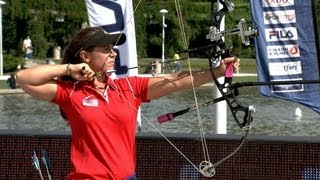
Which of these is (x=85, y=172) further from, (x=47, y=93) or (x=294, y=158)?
(x=294, y=158)

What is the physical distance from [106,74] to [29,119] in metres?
15.4

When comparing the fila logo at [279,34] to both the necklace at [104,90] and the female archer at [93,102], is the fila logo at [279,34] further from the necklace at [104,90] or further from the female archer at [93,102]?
the necklace at [104,90]

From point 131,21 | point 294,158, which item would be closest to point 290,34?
point 131,21

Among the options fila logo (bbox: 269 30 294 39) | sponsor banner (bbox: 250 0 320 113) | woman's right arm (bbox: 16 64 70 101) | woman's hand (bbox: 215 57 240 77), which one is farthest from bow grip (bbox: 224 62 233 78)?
fila logo (bbox: 269 30 294 39)

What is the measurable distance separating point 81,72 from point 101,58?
0.16 metres

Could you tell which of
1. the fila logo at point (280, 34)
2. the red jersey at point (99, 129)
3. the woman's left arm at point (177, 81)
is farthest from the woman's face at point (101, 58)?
the fila logo at point (280, 34)

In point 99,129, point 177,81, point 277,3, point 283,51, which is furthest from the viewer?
point 283,51

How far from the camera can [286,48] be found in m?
8.05

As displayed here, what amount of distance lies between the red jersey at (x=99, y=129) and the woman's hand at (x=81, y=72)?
98mm

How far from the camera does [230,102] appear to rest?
451 centimetres

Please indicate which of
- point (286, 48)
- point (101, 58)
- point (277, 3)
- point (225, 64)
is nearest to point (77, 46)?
point (101, 58)

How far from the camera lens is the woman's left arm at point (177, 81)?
4418 millimetres

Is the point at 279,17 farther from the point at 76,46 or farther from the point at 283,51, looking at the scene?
the point at 76,46

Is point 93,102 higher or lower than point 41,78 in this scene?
lower
